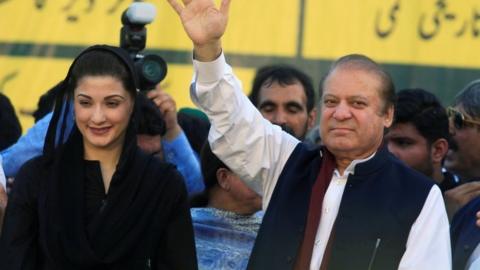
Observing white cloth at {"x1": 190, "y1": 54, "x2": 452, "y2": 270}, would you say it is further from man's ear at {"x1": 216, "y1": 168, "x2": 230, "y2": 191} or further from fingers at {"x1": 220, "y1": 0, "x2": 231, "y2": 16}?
man's ear at {"x1": 216, "y1": 168, "x2": 230, "y2": 191}

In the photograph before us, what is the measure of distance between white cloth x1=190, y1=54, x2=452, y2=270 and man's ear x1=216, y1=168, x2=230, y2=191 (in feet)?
1.85

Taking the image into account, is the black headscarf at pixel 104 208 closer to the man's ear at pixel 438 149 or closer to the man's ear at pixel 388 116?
the man's ear at pixel 388 116

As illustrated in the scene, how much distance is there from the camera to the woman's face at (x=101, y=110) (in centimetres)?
431

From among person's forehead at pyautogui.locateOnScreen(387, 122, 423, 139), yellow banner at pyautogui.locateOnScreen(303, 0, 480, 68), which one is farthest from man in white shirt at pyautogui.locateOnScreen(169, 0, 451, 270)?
yellow banner at pyautogui.locateOnScreen(303, 0, 480, 68)

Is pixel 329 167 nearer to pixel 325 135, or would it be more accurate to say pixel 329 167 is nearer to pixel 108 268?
pixel 325 135

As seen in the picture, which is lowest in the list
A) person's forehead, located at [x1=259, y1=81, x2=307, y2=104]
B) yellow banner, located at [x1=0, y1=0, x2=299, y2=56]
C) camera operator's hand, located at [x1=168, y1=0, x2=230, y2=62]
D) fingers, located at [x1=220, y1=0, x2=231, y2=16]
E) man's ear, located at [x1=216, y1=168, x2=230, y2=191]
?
man's ear, located at [x1=216, y1=168, x2=230, y2=191]

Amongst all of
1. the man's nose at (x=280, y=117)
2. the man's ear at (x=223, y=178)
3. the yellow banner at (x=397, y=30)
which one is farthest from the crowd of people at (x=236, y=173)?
the yellow banner at (x=397, y=30)

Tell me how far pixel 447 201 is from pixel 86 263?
1743mm

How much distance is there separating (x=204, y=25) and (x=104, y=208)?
71cm

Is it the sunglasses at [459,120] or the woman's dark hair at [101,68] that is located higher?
the woman's dark hair at [101,68]

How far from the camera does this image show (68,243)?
4129 millimetres

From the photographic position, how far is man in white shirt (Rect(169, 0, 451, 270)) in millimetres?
3996

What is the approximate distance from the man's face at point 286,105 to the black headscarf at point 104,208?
1.45m

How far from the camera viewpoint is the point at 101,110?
14.2 ft
